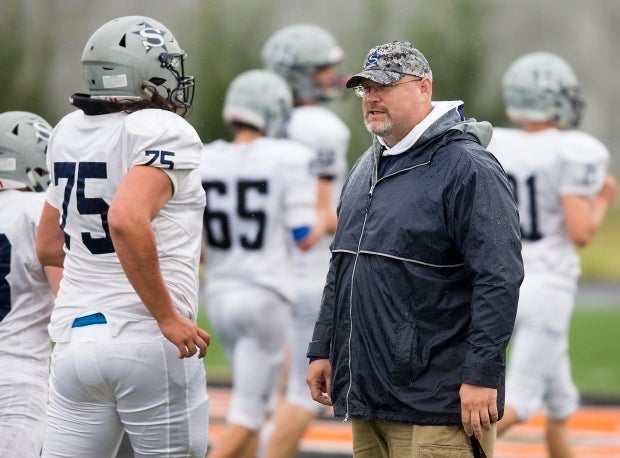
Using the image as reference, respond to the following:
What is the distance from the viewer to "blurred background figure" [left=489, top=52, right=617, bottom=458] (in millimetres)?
6266

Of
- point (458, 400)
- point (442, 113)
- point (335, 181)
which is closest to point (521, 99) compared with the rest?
point (335, 181)

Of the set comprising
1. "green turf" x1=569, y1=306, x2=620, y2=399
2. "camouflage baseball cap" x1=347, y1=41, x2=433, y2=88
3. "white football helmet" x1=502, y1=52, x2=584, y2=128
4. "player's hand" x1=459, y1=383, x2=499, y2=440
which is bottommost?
"green turf" x1=569, y1=306, x2=620, y2=399

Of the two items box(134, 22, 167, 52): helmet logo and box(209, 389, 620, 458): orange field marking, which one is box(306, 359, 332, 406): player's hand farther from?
box(209, 389, 620, 458): orange field marking

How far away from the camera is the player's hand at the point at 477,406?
3.68 metres

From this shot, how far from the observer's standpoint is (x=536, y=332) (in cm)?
635

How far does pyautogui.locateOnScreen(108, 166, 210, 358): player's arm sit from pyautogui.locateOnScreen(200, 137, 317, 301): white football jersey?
247 cm

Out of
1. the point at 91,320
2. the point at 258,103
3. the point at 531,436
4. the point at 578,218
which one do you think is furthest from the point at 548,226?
the point at 91,320

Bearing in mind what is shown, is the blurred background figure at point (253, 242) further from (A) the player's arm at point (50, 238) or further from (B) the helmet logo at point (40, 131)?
(A) the player's arm at point (50, 238)

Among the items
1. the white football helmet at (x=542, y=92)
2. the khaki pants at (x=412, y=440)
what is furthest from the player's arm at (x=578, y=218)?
the khaki pants at (x=412, y=440)

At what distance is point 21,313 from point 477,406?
5.93 ft

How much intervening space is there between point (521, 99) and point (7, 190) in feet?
9.92

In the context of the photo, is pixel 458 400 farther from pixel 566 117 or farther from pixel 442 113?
pixel 566 117

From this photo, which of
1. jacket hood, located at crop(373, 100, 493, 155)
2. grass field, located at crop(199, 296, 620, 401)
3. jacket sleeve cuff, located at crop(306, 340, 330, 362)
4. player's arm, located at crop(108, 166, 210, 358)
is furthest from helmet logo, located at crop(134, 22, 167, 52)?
grass field, located at crop(199, 296, 620, 401)

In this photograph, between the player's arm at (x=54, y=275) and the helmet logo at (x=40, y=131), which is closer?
the player's arm at (x=54, y=275)
